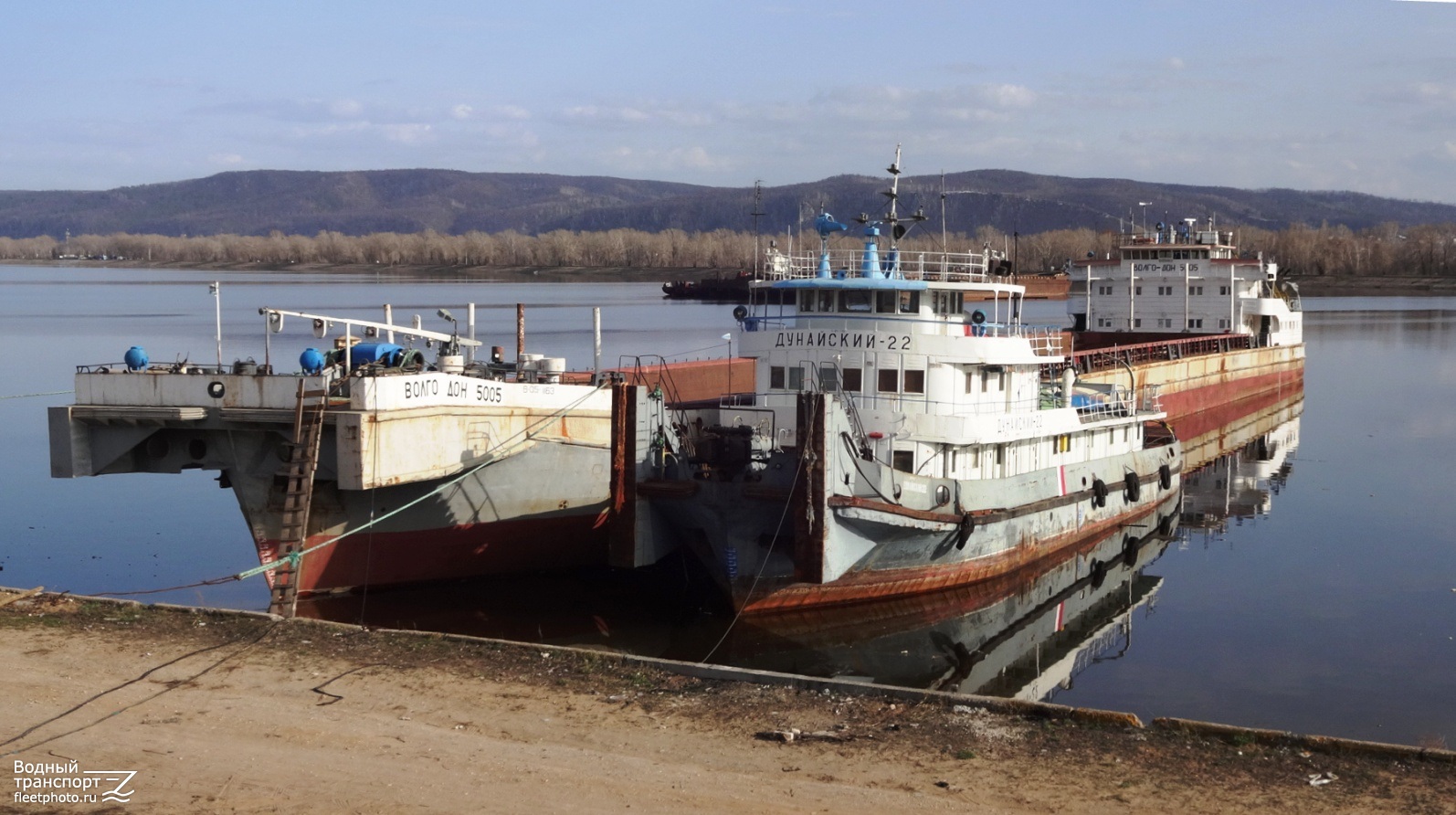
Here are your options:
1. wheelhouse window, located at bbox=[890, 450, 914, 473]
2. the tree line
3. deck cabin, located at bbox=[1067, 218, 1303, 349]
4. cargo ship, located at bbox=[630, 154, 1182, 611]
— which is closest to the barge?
cargo ship, located at bbox=[630, 154, 1182, 611]

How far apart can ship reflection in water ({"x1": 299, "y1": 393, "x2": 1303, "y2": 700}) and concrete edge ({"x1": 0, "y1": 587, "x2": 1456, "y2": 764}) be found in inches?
158

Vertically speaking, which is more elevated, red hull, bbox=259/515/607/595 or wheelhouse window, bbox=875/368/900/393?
wheelhouse window, bbox=875/368/900/393

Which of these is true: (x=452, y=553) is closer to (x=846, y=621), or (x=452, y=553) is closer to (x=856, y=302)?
(x=846, y=621)

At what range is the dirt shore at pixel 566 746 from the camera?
918cm

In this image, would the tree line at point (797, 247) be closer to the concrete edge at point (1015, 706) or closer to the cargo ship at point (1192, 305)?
the cargo ship at point (1192, 305)

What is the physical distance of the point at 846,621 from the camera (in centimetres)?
1797

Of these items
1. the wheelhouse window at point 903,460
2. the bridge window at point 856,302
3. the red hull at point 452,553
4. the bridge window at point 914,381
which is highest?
the bridge window at point 856,302

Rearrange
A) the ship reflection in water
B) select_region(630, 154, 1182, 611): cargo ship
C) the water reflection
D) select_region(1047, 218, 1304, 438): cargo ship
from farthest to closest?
select_region(1047, 218, 1304, 438): cargo ship
select_region(630, 154, 1182, 611): cargo ship
the ship reflection in water
the water reflection

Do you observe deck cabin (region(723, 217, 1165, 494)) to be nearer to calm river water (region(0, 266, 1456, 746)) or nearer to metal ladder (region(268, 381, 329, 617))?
calm river water (region(0, 266, 1456, 746))

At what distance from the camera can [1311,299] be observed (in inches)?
5049

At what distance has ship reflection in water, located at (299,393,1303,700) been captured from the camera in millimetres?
16484

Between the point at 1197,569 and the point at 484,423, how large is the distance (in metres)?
12.5

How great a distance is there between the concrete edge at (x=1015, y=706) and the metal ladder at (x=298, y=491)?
1.44 meters

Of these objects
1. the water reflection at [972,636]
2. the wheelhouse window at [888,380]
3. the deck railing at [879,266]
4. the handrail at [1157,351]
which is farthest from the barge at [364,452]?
the handrail at [1157,351]
